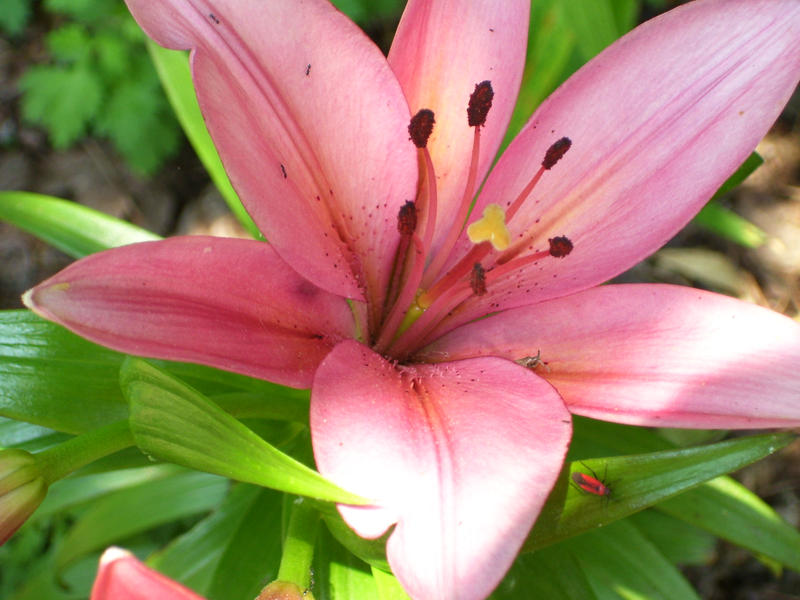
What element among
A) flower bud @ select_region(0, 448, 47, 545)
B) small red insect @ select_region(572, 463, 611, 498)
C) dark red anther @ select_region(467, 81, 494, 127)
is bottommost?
flower bud @ select_region(0, 448, 47, 545)

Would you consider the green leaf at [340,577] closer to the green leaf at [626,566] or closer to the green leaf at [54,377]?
the green leaf at [54,377]

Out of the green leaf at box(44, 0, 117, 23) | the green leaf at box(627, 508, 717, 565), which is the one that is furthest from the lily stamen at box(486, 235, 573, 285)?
the green leaf at box(44, 0, 117, 23)

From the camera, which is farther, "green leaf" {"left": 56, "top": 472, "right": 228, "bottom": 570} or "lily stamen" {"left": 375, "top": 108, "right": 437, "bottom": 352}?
"green leaf" {"left": 56, "top": 472, "right": 228, "bottom": 570}

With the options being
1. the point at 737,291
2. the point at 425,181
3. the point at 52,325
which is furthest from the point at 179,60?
the point at 737,291

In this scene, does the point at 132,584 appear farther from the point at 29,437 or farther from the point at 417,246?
the point at 29,437

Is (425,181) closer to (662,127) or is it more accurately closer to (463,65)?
(463,65)

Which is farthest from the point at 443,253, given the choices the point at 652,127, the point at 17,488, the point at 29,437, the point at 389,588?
the point at 29,437

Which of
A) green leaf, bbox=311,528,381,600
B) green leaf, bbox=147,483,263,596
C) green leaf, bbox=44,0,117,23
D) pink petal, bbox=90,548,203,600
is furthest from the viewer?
green leaf, bbox=44,0,117,23

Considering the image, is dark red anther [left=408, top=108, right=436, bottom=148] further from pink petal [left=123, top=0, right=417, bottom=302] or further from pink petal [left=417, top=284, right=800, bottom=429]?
pink petal [left=417, top=284, right=800, bottom=429]
